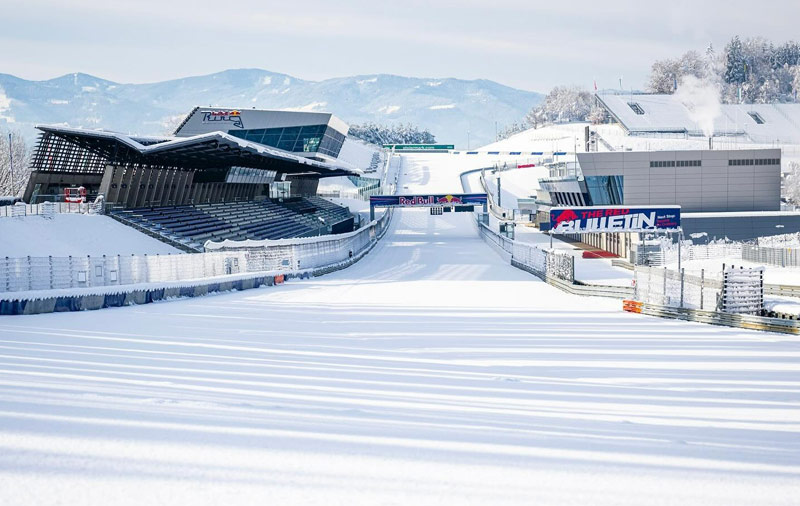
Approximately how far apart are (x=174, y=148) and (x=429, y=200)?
33878 mm

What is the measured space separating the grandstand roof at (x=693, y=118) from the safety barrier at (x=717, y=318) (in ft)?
399

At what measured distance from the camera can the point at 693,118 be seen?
465 ft

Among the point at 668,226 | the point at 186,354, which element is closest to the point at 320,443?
the point at 186,354

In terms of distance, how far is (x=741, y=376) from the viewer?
40.0ft

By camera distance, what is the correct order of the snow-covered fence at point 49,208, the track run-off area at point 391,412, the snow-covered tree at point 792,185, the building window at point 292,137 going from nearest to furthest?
the track run-off area at point 391,412, the snow-covered fence at point 49,208, the building window at point 292,137, the snow-covered tree at point 792,185

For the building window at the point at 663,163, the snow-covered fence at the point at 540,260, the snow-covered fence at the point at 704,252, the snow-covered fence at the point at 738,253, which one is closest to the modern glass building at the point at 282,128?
the snow-covered fence at the point at 540,260

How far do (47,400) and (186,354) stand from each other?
4120mm

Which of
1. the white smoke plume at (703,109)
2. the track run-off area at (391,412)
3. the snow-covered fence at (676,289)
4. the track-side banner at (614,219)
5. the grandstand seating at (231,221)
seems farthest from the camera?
the white smoke plume at (703,109)

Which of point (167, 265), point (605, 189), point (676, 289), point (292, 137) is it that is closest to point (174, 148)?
point (167, 265)

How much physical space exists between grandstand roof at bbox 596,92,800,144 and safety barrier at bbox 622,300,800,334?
4787 inches

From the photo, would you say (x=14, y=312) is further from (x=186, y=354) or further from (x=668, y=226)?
(x=668, y=226)

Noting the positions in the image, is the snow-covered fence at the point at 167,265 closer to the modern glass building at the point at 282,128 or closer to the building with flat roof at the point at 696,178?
the building with flat roof at the point at 696,178

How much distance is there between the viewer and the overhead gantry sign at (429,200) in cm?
7519

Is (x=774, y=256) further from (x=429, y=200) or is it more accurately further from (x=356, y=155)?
(x=356, y=155)
